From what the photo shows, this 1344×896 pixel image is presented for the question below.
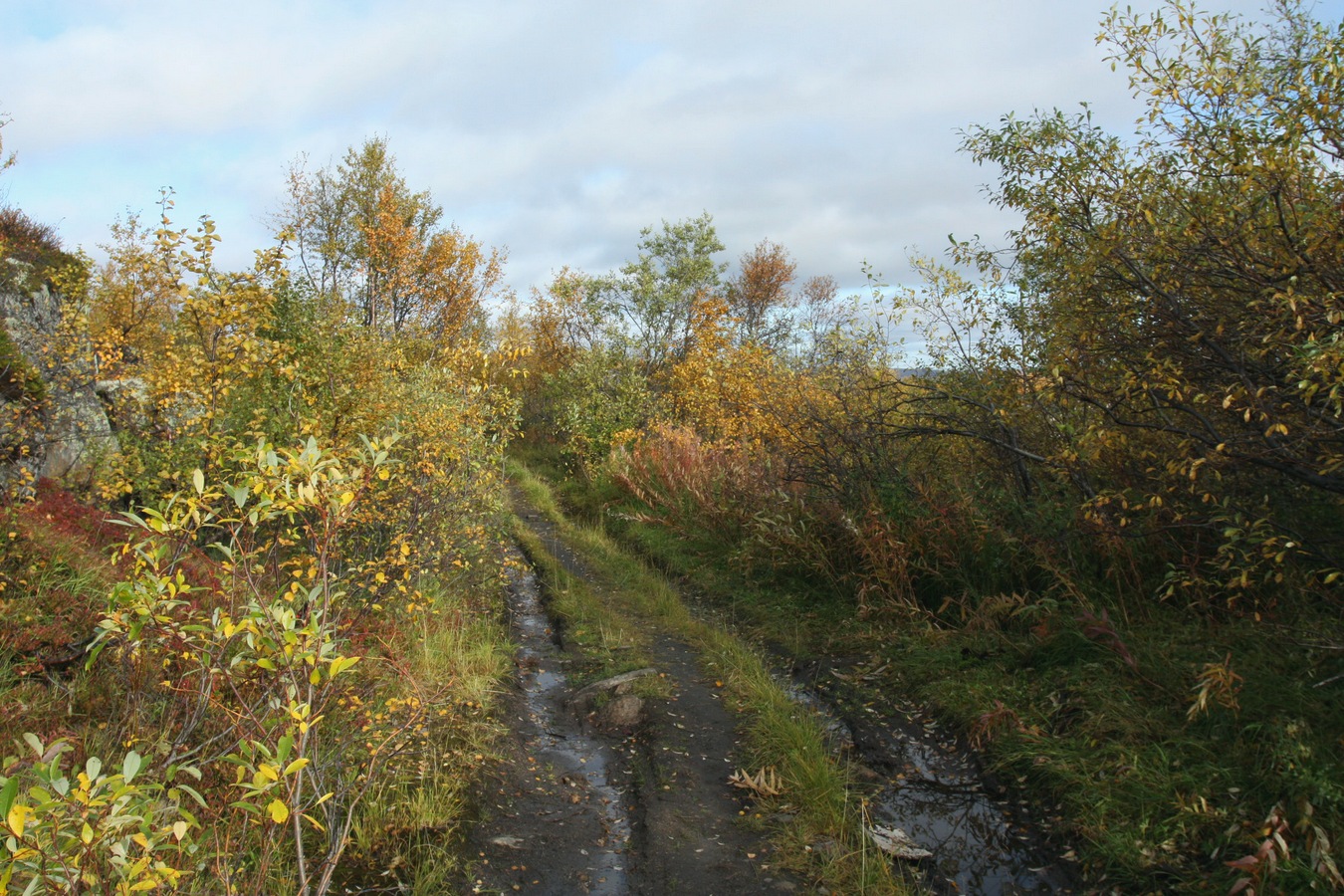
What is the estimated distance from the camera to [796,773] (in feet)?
15.3

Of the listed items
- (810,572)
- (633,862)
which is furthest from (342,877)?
(810,572)

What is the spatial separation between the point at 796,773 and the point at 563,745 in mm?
1691

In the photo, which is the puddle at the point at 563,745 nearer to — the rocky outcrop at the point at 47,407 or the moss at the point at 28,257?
the rocky outcrop at the point at 47,407

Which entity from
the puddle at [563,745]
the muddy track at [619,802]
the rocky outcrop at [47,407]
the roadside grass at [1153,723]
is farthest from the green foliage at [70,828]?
the rocky outcrop at [47,407]

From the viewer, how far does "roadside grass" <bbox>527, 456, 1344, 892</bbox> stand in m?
3.44

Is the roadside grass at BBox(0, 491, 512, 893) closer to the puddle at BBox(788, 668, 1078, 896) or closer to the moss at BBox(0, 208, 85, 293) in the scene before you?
the puddle at BBox(788, 668, 1078, 896)

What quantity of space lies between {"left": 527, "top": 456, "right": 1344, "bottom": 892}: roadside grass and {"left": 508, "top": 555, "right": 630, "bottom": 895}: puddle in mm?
2225

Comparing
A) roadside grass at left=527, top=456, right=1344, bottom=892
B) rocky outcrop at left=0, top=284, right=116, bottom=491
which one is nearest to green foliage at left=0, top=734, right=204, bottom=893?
roadside grass at left=527, top=456, right=1344, bottom=892

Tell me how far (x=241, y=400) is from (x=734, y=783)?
20.5 ft

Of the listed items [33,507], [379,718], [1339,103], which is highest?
[1339,103]

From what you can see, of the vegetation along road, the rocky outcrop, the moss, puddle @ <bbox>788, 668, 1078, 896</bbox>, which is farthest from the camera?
the moss

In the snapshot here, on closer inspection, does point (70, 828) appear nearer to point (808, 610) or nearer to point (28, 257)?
point (808, 610)

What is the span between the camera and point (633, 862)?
4.04m

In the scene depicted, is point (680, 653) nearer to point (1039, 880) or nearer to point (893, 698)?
point (893, 698)
